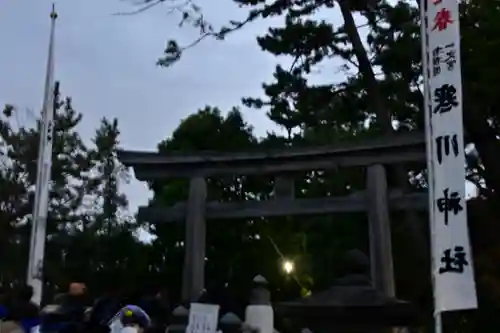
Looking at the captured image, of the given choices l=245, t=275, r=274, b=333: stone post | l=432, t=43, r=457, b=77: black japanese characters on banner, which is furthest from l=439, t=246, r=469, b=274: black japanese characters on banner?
l=245, t=275, r=274, b=333: stone post

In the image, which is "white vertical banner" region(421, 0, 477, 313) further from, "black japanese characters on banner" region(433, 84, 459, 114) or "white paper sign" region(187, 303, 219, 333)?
"white paper sign" region(187, 303, 219, 333)

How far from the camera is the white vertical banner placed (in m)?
6.84

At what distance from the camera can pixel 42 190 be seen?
11555 mm

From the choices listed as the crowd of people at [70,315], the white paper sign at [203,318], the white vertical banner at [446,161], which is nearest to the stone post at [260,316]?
the white paper sign at [203,318]

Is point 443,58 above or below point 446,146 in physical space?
above

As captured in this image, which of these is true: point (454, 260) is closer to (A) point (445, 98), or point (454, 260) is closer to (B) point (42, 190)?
(A) point (445, 98)

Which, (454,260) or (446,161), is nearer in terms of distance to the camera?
(454,260)

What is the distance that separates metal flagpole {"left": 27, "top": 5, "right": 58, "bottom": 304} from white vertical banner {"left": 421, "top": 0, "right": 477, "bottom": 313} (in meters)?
5.99

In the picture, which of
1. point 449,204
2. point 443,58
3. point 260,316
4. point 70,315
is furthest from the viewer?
point 260,316

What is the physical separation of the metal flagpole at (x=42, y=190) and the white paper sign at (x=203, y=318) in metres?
3.46

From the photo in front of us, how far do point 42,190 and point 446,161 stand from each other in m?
6.72

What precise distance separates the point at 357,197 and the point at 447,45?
3299mm

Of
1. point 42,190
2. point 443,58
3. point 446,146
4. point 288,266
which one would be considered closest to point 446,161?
point 446,146

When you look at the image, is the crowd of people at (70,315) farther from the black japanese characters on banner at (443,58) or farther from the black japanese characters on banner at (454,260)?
the black japanese characters on banner at (443,58)
